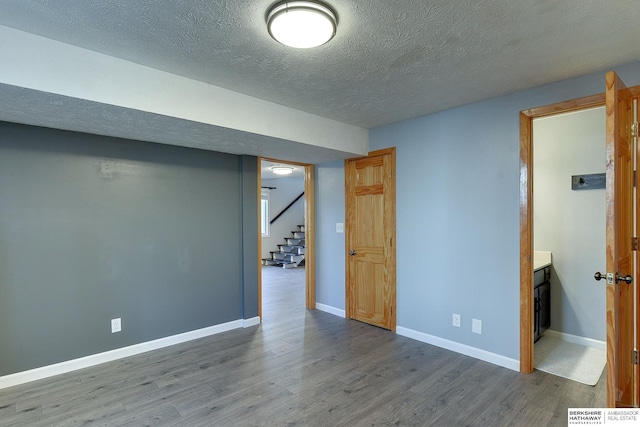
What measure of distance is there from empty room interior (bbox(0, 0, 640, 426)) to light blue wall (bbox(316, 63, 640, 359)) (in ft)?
0.07

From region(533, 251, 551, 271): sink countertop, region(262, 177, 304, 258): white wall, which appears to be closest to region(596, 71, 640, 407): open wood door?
region(533, 251, 551, 271): sink countertop

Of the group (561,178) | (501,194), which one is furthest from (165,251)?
(561,178)

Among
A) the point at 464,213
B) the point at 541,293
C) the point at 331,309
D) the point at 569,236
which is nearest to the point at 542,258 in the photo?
the point at 569,236

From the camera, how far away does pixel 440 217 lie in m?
3.40

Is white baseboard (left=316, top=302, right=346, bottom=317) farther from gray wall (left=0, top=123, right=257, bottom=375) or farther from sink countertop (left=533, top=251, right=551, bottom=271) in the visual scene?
sink countertop (left=533, top=251, right=551, bottom=271)

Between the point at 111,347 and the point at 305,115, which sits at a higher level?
the point at 305,115

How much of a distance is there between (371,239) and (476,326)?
4.97ft

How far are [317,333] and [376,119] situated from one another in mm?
2562

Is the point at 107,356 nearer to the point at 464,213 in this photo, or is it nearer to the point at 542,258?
the point at 464,213

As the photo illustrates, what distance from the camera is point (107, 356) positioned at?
10.1 feet

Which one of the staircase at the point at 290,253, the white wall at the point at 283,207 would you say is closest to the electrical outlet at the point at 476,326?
the staircase at the point at 290,253

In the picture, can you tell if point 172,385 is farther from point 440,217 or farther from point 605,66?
point 605,66

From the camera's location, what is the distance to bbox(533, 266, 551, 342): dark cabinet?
323 cm

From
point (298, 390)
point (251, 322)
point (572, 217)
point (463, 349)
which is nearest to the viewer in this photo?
point (298, 390)
